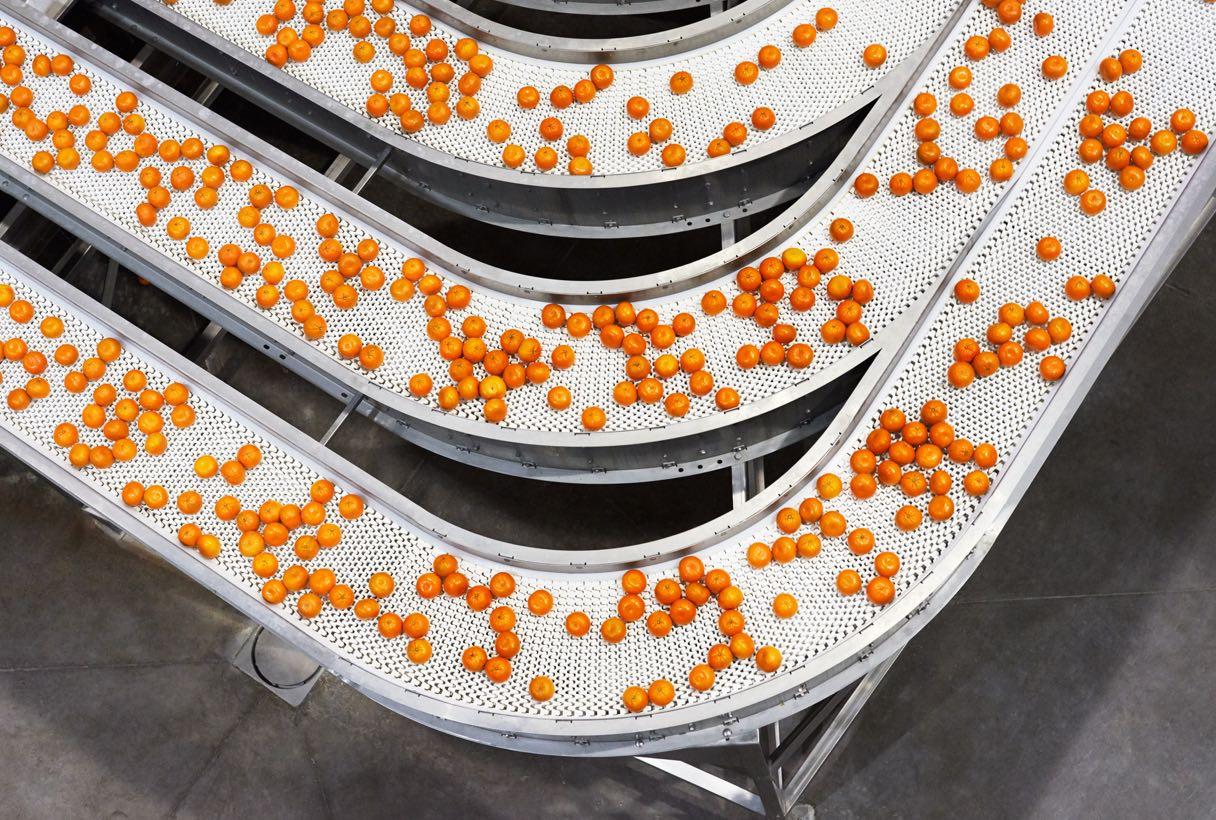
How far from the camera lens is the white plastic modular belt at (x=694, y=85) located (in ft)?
17.6

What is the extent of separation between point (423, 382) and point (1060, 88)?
325 cm

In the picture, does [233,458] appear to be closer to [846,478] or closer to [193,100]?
[193,100]

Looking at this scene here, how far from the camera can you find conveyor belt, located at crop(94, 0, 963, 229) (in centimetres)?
535

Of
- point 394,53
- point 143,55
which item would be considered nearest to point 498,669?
point 394,53

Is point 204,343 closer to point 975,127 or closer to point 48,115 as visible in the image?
point 48,115

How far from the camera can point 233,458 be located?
500 cm

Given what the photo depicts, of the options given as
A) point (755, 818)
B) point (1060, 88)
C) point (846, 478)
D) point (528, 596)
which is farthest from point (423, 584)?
point (1060, 88)

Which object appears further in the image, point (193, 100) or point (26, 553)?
point (26, 553)

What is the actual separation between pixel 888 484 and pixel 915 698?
1.90m

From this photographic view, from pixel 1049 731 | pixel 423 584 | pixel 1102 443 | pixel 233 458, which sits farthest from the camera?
pixel 1102 443

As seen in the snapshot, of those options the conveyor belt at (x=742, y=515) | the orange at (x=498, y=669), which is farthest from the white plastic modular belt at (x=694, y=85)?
the orange at (x=498, y=669)

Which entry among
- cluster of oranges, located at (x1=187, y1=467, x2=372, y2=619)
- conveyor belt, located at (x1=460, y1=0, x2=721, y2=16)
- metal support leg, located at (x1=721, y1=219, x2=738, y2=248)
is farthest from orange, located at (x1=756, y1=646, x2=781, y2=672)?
conveyor belt, located at (x1=460, y1=0, x2=721, y2=16)

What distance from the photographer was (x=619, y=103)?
5.49m

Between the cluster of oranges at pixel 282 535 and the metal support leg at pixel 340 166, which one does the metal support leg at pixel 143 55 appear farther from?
the cluster of oranges at pixel 282 535
